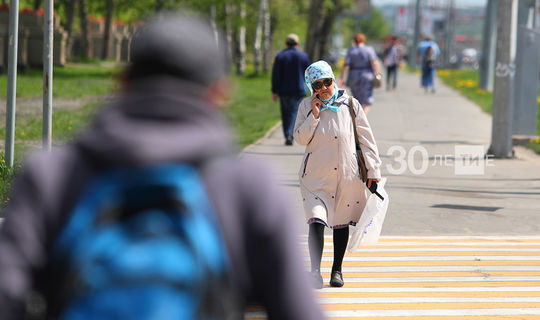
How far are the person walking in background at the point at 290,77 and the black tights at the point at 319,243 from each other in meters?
8.47

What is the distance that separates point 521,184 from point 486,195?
105cm

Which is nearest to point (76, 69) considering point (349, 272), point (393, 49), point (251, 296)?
point (393, 49)

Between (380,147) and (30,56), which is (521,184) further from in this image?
(30,56)

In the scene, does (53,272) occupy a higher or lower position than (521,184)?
higher

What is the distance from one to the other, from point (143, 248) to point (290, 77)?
44.8ft

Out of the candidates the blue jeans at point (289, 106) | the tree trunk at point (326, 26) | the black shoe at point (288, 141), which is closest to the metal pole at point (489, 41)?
the tree trunk at point (326, 26)

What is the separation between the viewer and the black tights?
6.95 m

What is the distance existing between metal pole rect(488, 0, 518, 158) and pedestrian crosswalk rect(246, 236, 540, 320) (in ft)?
20.7

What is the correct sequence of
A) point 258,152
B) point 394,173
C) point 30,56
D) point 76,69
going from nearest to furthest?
1. point 394,173
2. point 258,152
3. point 30,56
4. point 76,69

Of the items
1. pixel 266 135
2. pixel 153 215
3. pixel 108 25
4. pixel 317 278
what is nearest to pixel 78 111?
pixel 266 135

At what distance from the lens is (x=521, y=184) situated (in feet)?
42.0

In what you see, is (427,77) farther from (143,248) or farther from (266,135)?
(143,248)

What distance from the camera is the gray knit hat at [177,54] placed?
2.11 m

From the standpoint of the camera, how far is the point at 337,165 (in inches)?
276
